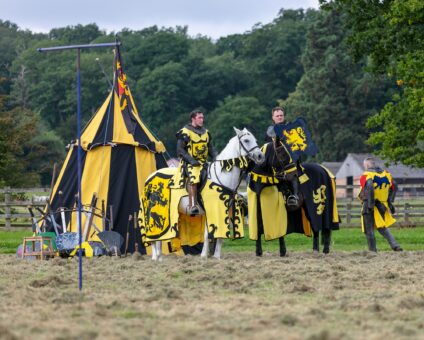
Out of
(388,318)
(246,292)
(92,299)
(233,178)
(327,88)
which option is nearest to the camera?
(388,318)

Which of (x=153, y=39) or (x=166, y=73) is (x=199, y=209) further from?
(x=153, y=39)

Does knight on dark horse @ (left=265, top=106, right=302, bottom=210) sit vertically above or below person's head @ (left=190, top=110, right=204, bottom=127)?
below

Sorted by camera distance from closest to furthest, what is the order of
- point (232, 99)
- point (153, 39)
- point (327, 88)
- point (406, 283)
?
point (406, 283)
point (327, 88)
point (232, 99)
point (153, 39)

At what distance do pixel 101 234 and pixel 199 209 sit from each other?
2.25 metres

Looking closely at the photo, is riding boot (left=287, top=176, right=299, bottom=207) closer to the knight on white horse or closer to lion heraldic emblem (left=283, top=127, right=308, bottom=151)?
lion heraldic emblem (left=283, top=127, right=308, bottom=151)

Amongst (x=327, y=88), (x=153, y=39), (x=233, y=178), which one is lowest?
(x=233, y=178)

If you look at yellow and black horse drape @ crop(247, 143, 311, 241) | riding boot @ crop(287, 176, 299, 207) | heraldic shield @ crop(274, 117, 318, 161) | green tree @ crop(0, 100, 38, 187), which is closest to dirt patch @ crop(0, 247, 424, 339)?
yellow and black horse drape @ crop(247, 143, 311, 241)

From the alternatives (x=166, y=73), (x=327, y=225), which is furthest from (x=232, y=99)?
(x=327, y=225)

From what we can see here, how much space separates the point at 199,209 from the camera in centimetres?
1781

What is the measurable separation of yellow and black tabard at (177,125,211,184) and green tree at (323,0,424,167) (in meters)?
11.5

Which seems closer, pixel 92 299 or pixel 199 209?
pixel 92 299

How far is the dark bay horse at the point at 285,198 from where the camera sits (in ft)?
59.6

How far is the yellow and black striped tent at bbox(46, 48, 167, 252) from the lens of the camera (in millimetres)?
20906

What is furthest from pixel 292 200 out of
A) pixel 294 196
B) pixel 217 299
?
pixel 217 299
